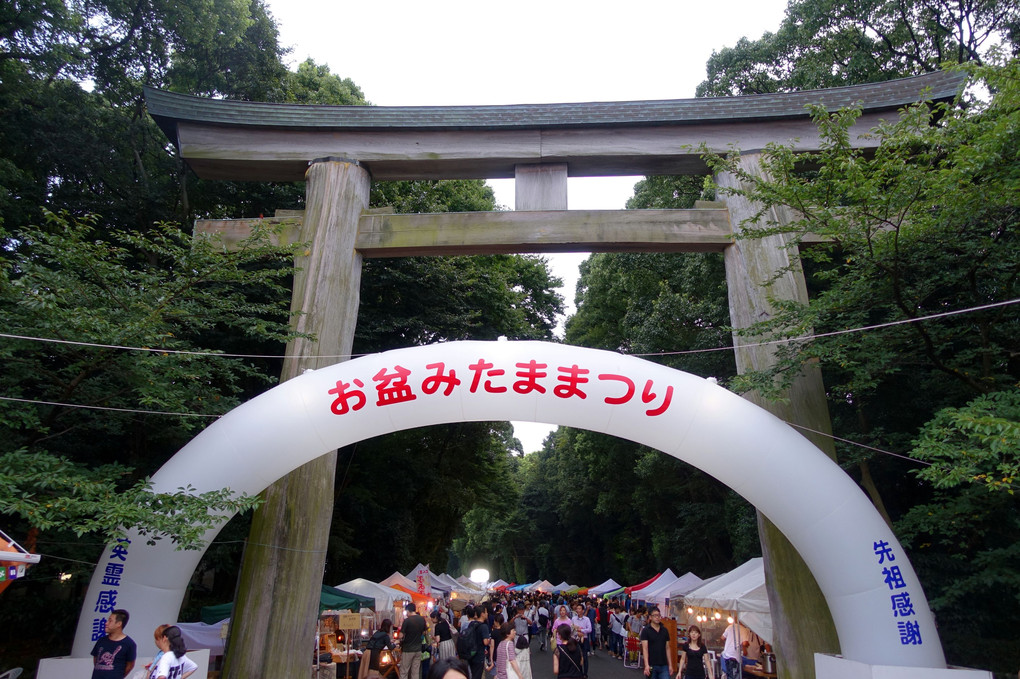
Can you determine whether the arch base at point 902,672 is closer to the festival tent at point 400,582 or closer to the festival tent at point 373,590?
the festival tent at point 373,590

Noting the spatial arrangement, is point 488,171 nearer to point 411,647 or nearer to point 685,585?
point 411,647

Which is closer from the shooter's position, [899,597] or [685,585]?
[899,597]

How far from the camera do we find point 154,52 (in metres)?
13.5

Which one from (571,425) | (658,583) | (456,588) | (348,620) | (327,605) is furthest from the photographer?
(456,588)

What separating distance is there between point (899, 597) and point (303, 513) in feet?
19.0

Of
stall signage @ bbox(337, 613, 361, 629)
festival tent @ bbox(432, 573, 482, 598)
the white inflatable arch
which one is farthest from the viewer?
festival tent @ bbox(432, 573, 482, 598)

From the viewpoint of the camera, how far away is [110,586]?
19.3 ft

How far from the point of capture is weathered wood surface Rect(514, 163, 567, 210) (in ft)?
28.8

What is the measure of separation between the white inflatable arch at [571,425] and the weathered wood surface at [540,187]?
2776 mm

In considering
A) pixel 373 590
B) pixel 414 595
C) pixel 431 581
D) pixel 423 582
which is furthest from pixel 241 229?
pixel 431 581

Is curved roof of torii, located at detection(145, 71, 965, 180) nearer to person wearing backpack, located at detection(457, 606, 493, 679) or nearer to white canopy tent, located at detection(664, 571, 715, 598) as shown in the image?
person wearing backpack, located at detection(457, 606, 493, 679)

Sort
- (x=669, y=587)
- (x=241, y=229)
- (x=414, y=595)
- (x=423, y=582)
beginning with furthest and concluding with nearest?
1. (x=423, y=582)
2. (x=669, y=587)
3. (x=414, y=595)
4. (x=241, y=229)

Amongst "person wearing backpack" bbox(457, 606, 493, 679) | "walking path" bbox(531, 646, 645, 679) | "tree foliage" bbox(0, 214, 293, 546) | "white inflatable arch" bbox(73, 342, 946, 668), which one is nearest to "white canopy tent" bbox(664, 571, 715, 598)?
"walking path" bbox(531, 646, 645, 679)

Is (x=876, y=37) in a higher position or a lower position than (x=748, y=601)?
higher
